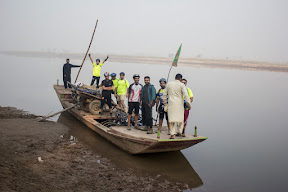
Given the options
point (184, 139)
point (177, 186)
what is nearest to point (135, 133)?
point (184, 139)

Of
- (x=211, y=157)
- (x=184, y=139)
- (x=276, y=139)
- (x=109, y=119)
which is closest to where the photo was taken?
(x=184, y=139)

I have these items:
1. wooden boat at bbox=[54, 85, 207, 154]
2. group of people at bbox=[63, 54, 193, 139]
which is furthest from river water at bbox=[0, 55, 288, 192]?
group of people at bbox=[63, 54, 193, 139]

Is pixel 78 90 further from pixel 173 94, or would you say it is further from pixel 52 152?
pixel 173 94

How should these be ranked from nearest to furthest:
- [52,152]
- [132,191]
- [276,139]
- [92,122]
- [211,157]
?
[132,191]
[52,152]
[211,157]
[92,122]
[276,139]

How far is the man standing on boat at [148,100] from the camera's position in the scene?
698 centimetres

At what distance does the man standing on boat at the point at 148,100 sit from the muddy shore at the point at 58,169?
4.91 feet

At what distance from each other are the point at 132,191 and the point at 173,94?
248 centimetres

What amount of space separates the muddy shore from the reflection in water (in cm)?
24

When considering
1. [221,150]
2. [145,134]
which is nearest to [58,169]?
[145,134]

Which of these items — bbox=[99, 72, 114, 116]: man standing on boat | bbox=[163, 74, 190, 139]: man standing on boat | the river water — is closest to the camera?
bbox=[163, 74, 190, 139]: man standing on boat

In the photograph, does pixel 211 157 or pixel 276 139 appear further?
pixel 276 139

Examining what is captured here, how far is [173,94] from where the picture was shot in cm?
632

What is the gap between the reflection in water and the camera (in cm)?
633

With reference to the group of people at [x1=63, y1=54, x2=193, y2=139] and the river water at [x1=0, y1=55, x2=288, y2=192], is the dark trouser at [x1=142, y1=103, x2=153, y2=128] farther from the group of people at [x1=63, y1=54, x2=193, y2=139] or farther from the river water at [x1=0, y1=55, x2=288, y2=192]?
the river water at [x1=0, y1=55, x2=288, y2=192]
